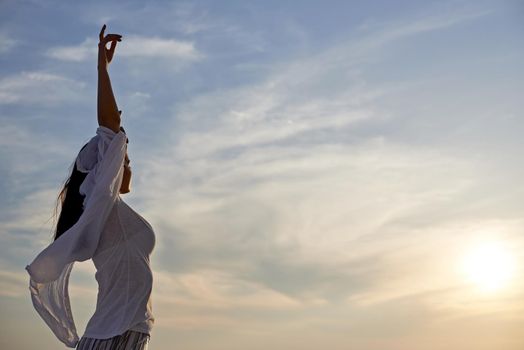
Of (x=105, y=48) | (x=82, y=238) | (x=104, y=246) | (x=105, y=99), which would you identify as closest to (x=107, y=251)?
(x=104, y=246)

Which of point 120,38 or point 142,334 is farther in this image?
point 120,38

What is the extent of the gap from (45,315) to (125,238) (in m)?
0.89

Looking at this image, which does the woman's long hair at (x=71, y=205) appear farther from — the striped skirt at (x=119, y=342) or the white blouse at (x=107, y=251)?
the striped skirt at (x=119, y=342)

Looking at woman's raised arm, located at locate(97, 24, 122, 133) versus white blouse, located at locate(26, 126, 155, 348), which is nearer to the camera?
white blouse, located at locate(26, 126, 155, 348)

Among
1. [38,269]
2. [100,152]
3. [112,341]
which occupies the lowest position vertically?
[112,341]

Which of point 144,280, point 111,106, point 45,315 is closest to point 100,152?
point 111,106

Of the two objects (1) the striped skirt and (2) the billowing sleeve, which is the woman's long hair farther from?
(1) the striped skirt

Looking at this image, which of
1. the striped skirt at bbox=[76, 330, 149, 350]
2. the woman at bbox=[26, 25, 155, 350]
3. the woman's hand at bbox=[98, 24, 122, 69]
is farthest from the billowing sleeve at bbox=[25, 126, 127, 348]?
→ the woman's hand at bbox=[98, 24, 122, 69]

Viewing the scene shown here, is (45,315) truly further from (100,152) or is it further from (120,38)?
(120,38)

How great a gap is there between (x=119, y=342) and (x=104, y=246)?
667mm

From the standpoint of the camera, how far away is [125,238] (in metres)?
4.77

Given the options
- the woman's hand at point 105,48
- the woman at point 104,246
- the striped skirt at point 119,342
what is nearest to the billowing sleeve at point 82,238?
the woman at point 104,246

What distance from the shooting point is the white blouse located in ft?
14.9

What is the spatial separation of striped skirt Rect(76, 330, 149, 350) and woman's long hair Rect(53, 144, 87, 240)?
792 mm
